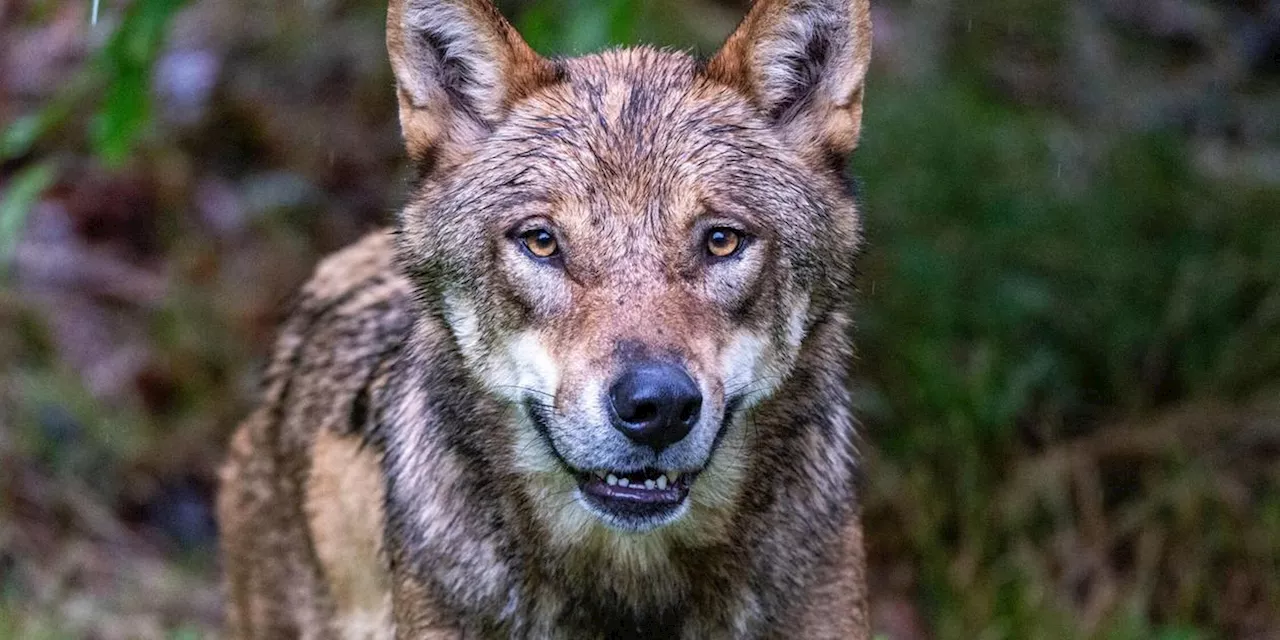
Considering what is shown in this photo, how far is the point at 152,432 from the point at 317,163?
6.94 ft

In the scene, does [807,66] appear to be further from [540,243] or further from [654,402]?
[654,402]

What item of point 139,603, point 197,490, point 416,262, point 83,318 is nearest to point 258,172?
point 83,318

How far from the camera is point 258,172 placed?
953 cm

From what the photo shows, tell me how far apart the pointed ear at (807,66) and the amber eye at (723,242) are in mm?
499

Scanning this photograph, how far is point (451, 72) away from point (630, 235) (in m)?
0.83

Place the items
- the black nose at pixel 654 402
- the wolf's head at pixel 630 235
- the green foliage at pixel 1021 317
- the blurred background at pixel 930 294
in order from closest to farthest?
the black nose at pixel 654 402, the wolf's head at pixel 630 235, the blurred background at pixel 930 294, the green foliage at pixel 1021 317

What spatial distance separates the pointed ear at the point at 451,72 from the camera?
4199mm

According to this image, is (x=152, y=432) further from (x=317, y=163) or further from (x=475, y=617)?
(x=475, y=617)

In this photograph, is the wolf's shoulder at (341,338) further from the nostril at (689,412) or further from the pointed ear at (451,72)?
the nostril at (689,412)

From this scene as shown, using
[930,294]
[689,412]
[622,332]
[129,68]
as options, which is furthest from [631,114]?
[930,294]

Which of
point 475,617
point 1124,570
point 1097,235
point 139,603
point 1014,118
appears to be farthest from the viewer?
point 1014,118

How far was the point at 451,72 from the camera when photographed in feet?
14.1

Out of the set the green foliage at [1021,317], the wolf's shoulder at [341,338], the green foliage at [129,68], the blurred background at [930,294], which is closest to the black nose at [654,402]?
the wolf's shoulder at [341,338]

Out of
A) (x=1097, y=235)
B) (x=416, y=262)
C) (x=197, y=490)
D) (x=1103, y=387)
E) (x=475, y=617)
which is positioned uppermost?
(x=416, y=262)
